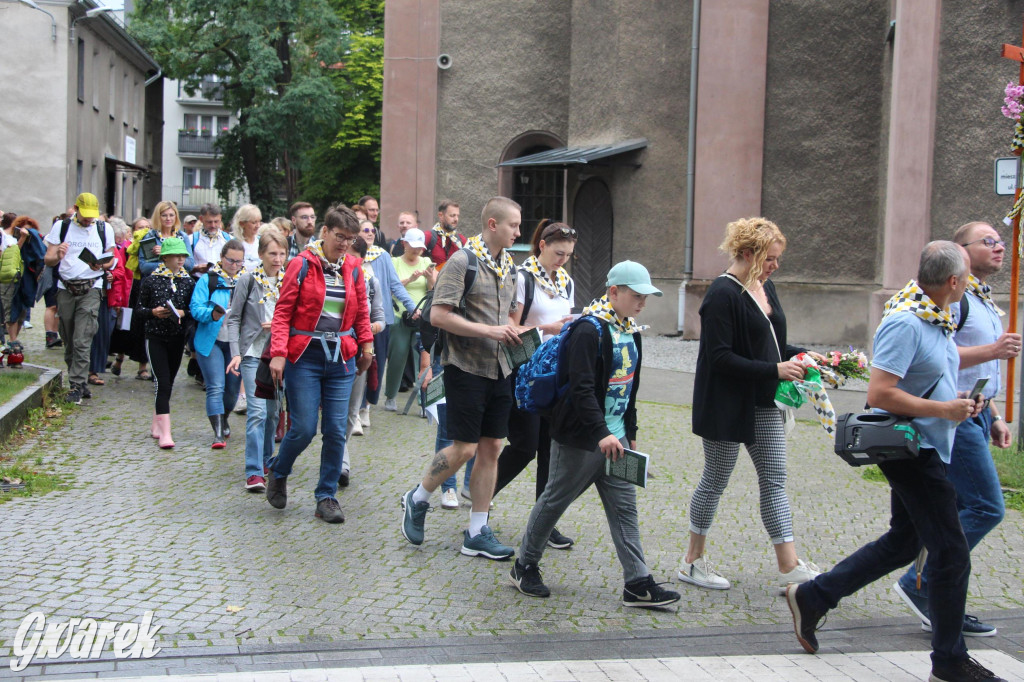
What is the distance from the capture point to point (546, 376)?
5.43 metres

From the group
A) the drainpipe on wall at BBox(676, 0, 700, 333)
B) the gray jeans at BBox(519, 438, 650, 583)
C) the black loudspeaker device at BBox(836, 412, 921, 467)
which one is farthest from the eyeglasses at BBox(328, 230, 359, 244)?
the drainpipe on wall at BBox(676, 0, 700, 333)

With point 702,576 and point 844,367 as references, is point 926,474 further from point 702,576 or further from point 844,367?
point 702,576

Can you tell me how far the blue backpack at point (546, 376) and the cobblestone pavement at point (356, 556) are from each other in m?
1.01

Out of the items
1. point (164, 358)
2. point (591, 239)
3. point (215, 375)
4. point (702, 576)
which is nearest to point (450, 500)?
point (702, 576)

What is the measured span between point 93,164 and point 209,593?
3404cm

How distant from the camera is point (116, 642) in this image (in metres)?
4.70

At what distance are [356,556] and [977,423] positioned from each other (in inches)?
132

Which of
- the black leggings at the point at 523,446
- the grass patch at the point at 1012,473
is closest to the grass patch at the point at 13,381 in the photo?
the black leggings at the point at 523,446

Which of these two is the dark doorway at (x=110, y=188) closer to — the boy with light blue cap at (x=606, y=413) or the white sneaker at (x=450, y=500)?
the white sneaker at (x=450, y=500)

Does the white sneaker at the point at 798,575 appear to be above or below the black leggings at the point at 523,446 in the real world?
below

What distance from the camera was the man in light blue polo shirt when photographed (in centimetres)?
443

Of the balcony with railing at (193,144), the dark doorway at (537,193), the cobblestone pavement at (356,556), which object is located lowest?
the cobblestone pavement at (356,556)

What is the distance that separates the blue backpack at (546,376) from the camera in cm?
539

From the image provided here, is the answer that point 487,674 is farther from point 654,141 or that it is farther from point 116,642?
point 654,141
